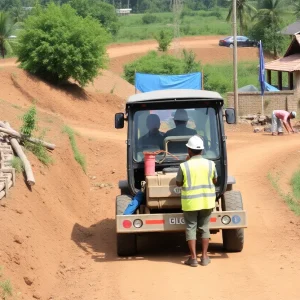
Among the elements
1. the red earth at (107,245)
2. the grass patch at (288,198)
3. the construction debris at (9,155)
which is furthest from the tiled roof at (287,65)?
the construction debris at (9,155)

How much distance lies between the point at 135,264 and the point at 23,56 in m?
25.2

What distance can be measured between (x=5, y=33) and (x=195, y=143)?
4786 centimetres

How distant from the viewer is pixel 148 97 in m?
12.4

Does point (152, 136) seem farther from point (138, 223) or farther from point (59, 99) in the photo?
point (59, 99)

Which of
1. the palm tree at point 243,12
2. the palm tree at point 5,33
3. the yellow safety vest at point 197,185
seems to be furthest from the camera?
the palm tree at point 243,12

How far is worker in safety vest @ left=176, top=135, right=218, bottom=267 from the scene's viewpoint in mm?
11430

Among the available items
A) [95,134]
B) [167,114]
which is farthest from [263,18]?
[167,114]

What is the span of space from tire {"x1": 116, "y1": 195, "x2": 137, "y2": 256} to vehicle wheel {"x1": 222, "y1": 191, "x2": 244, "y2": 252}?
4.63 feet

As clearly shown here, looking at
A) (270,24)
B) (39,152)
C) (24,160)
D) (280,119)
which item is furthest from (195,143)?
(270,24)

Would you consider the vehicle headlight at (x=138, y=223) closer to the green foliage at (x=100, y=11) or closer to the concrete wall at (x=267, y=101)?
the concrete wall at (x=267, y=101)

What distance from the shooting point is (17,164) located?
1388 cm

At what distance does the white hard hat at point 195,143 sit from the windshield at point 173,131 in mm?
828

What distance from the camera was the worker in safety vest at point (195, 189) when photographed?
37.5 feet

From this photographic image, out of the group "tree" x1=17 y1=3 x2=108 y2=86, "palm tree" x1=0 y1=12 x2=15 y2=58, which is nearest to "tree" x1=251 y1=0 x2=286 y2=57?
"palm tree" x1=0 y1=12 x2=15 y2=58
